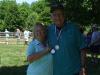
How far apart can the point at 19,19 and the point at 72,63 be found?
6855 centimetres

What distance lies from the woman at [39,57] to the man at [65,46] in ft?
0.29

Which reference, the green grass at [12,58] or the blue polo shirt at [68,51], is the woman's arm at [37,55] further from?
the green grass at [12,58]

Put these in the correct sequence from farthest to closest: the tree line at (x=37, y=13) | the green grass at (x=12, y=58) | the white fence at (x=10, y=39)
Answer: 1. the white fence at (x=10, y=39)
2. the green grass at (x=12, y=58)
3. the tree line at (x=37, y=13)

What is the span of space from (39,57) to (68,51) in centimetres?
41

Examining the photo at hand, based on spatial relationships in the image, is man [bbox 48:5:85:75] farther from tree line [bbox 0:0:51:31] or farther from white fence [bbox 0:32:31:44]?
tree line [bbox 0:0:51:31]

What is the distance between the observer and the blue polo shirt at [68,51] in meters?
6.12

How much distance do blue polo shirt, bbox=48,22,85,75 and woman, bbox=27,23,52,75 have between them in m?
0.09

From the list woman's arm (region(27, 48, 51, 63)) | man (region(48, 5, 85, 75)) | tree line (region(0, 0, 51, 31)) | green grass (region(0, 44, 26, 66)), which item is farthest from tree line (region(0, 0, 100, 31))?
woman's arm (region(27, 48, 51, 63))

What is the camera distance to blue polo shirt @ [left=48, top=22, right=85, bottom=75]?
612 cm

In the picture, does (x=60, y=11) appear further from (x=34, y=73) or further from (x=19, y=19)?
(x=19, y=19)

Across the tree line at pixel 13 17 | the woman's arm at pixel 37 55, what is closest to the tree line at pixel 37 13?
the tree line at pixel 13 17

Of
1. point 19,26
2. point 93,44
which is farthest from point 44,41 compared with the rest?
point 19,26

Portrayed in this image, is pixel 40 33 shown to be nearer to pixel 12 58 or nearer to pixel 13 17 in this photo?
pixel 12 58

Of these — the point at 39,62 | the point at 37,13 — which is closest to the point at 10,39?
the point at 39,62
